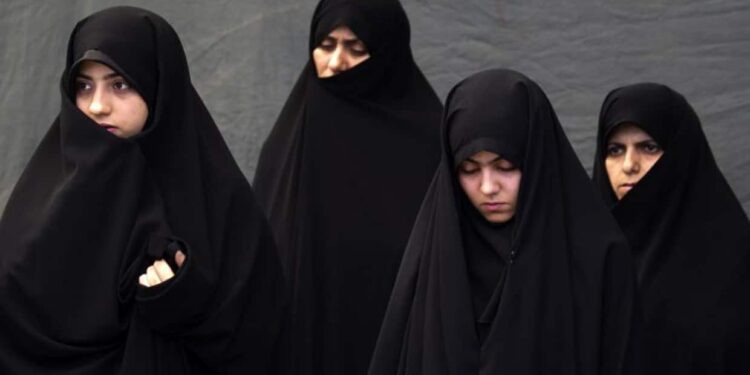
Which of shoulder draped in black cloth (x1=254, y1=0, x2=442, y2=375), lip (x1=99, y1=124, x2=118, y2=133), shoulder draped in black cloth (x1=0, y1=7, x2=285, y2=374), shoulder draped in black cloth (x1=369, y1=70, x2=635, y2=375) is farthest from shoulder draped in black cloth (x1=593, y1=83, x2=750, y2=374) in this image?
lip (x1=99, y1=124, x2=118, y2=133)

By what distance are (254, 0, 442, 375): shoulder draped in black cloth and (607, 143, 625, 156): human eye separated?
0.53 metres

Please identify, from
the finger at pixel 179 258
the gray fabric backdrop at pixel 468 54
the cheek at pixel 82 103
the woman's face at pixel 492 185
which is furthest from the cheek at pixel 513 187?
the gray fabric backdrop at pixel 468 54

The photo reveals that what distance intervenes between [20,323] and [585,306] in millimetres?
1207

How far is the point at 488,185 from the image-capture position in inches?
165

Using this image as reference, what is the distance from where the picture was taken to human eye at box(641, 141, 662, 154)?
553 cm

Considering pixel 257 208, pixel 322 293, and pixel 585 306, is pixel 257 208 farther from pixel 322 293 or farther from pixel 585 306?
pixel 322 293

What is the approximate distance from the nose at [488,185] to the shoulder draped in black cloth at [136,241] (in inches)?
21.4

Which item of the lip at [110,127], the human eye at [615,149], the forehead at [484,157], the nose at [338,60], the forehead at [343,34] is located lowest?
the human eye at [615,149]

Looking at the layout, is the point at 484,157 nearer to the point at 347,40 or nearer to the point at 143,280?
the point at 143,280

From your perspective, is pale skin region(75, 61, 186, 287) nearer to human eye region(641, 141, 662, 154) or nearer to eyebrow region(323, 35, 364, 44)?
eyebrow region(323, 35, 364, 44)

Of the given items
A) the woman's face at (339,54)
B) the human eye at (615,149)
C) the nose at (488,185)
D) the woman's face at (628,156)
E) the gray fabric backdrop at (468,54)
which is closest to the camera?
the nose at (488,185)

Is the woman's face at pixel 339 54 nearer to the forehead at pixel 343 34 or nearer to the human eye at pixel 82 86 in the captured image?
the forehead at pixel 343 34

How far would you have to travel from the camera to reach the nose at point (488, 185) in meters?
4.20

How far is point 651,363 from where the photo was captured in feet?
16.6
